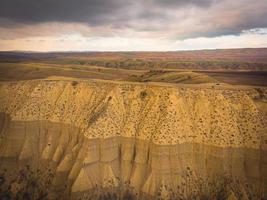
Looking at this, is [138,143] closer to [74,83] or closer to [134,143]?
[134,143]

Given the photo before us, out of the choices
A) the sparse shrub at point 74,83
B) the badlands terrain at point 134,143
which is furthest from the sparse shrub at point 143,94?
the sparse shrub at point 74,83

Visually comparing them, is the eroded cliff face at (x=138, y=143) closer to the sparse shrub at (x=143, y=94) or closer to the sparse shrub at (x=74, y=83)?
the sparse shrub at (x=143, y=94)

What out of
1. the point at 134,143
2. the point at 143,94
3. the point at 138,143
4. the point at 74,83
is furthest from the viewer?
the point at 74,83

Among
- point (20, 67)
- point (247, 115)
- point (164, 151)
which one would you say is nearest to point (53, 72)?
point (20, 67)

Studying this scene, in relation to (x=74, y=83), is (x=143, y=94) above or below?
below

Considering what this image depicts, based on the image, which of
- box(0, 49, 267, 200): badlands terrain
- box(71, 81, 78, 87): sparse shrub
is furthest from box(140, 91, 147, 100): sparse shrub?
box(71, 81, 78, 87): sparse shrub

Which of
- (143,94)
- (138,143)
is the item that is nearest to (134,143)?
(138,143)
